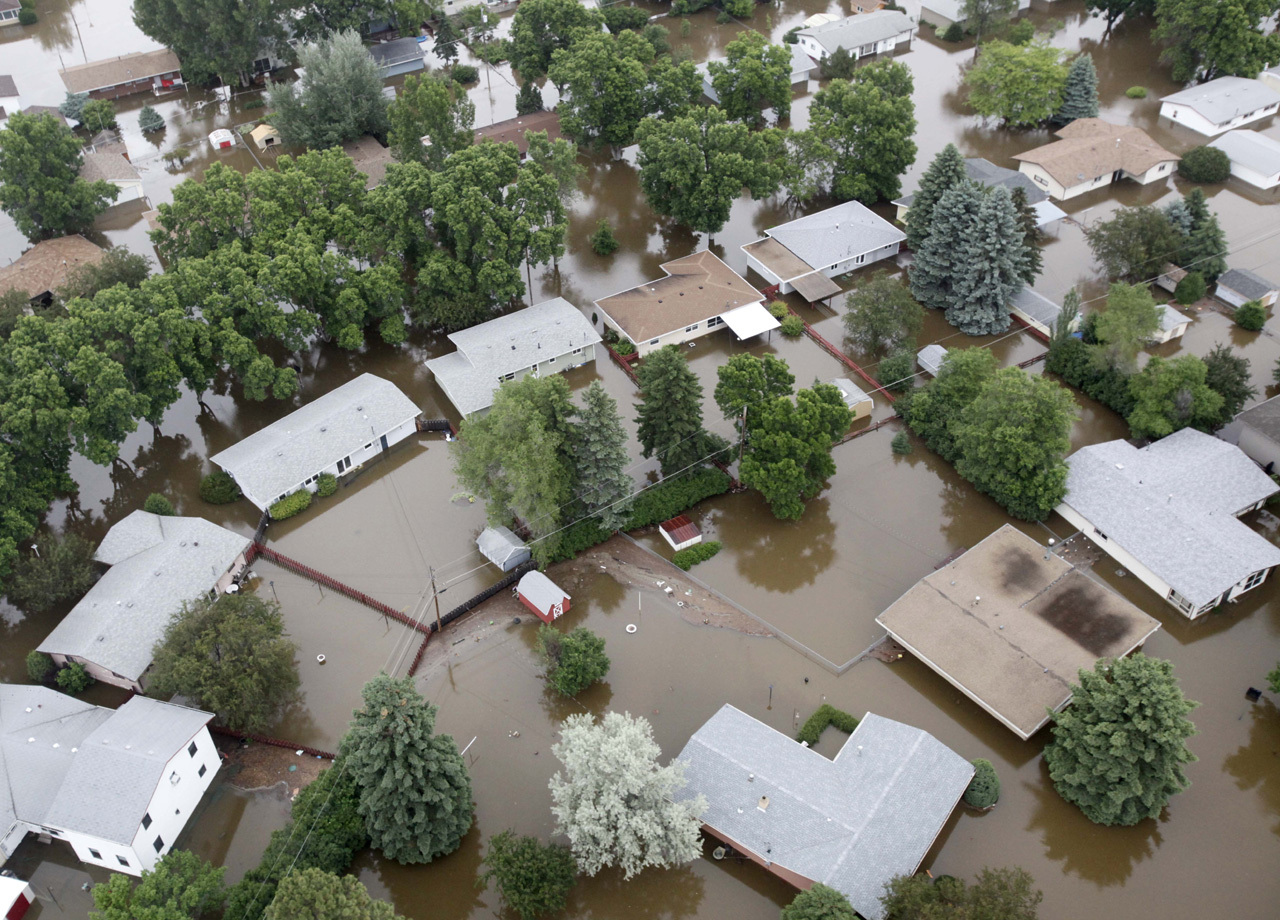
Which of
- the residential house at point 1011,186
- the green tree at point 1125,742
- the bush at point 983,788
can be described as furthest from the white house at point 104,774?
the residential house at point 1011,186

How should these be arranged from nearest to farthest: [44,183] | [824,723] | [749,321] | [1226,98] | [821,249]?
[824,723] → [749,321] → [821,249] → [44,183] → [1226,98]

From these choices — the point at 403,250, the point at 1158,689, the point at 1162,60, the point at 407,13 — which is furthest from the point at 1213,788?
the point at 407,13

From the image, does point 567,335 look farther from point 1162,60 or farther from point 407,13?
point 1162,60

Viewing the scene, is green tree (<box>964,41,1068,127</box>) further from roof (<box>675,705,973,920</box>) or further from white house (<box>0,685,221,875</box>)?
white house (<box>0,685,221,875</box>)

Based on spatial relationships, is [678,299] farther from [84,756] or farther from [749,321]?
[84,756]

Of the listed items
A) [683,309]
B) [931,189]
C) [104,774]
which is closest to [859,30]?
[931,189]
